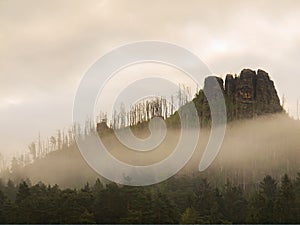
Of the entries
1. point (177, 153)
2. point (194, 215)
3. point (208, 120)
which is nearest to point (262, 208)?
point (194, 215)

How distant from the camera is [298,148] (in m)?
118

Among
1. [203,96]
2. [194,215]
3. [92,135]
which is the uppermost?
[203,96]

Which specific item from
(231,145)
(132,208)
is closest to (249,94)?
(231,145)

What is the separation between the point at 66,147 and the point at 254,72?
2007 inches

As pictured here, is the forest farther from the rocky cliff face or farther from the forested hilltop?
the rocky cliff face

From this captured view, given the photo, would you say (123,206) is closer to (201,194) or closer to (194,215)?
(194,215)

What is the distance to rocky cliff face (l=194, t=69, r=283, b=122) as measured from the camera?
13412cm

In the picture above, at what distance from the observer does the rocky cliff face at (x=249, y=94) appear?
134125 mm

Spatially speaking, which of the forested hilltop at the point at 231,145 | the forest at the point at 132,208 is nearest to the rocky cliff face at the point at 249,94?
the forested hilltop at the point at 231,145

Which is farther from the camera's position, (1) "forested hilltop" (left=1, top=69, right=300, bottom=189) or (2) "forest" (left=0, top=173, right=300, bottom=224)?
(1) "forested hilltop" (left=1, top=69, right=300, bottom=189)

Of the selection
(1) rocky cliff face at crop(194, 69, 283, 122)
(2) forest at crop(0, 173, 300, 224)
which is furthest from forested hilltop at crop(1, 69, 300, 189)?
(2) forest at crop(0, 173, 300, 224)

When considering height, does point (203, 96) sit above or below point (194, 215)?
above

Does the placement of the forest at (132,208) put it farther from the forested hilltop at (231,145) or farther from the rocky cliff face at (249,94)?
the rocky cliff face at (249,94)

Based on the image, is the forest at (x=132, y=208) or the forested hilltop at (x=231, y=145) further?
the forested hilltop at (x=231, y=145)
